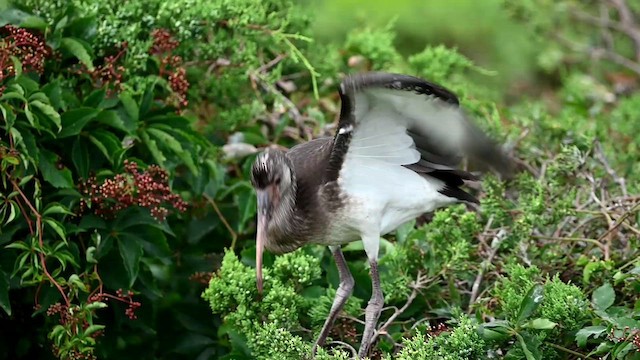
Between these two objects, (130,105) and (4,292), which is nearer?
(4,292)

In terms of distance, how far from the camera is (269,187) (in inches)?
126

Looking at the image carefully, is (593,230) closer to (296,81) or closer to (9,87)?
(296,81)

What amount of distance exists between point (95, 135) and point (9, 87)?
35cm

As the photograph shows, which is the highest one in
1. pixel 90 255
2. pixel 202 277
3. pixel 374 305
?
pixel 90 255

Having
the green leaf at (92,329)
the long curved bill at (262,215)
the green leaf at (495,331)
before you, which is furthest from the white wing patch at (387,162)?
the green leaf at (92,329)

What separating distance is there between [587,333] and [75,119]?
68.4 inches

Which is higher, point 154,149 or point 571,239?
point 154,149

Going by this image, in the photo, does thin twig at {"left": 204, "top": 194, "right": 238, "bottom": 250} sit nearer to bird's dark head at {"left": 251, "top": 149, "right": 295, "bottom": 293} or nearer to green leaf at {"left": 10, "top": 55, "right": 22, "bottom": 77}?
bird's dark head at {"left": 251, "top": 149, "right": 295, "bottom": 293}

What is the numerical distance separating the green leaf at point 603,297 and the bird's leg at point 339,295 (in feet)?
2.42

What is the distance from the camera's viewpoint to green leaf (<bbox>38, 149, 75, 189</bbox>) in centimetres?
329

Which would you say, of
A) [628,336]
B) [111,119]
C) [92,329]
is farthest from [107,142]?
[628,336]

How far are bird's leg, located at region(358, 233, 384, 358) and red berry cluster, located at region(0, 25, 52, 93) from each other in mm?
1214

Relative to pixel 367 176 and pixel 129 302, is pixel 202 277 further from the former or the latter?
pixel 367 176

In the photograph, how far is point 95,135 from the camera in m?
3.49
